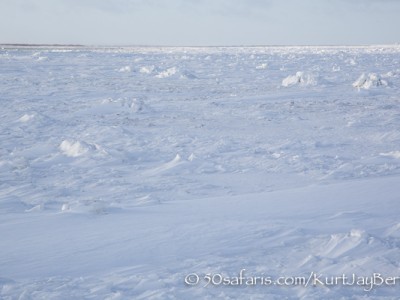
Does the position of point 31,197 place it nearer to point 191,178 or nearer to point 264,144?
point 191,178

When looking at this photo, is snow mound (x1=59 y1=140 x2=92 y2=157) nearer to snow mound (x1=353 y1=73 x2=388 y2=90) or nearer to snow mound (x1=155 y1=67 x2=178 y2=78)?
snow mound (x1=353 y1=73 x2=388 y2=90)

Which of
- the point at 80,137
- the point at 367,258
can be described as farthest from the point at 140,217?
the point at 80,137

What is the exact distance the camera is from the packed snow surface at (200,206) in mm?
2410

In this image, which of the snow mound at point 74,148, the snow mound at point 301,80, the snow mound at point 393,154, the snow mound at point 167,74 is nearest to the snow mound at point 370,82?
the snow mound at point 301,80

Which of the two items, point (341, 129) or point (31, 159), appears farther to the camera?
point (341, 129)

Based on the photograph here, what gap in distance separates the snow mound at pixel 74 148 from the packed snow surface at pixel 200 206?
3 cm

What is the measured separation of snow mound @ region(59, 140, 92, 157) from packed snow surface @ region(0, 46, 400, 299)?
3 cm

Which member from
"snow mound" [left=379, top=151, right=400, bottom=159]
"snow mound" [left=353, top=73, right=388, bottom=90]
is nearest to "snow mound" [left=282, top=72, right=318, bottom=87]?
"snow mound" [left=353, top=73, right=388, bottom=90]

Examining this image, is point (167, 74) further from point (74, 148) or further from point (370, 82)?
point (74, 148)

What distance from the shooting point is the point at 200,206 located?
3641 mm

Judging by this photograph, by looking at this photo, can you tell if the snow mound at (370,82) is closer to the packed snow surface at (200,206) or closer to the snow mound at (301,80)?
the snow mound at (301,80)

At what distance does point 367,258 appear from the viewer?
8.46 feet

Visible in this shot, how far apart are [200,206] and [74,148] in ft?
8.47

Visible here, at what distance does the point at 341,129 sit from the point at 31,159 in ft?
16.4
